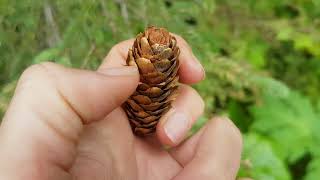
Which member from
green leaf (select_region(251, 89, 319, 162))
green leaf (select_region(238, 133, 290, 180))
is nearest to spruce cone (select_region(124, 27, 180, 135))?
green leaf (select_region(238, 133, 290, 180))

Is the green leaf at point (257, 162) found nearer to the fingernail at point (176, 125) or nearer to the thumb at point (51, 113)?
the fingernail at point (176, 125)

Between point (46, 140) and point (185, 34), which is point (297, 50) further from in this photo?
point (46, 140)

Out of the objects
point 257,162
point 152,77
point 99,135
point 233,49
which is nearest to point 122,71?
point 152,77

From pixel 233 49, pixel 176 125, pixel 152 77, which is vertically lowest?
pixel 233 49

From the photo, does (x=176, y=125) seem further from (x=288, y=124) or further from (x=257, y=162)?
(x=288, y=124)

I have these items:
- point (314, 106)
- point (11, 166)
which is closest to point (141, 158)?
point (11, 166)

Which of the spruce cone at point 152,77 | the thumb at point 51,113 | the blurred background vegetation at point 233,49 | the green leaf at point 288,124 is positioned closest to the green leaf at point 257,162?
the blurred background vegetation at point 233,49
